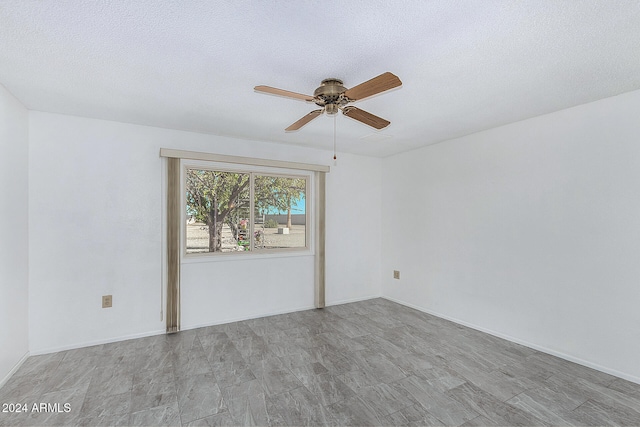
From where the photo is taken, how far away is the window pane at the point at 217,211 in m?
3.58

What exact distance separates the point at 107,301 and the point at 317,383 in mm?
2282

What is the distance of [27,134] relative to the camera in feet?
9.02

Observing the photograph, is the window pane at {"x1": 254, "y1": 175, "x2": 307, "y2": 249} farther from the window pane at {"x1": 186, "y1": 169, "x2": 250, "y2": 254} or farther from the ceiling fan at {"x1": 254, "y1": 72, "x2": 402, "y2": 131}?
the ceiling fan at {"x1": 254, "y1": 72, "x2": 402, "y2": 131}

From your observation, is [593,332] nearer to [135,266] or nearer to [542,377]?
[542,377]

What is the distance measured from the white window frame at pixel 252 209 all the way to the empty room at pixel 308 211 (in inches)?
1.0

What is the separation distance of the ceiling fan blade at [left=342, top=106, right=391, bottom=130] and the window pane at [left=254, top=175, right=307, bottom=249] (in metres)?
2.07

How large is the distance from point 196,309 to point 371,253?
262 cm

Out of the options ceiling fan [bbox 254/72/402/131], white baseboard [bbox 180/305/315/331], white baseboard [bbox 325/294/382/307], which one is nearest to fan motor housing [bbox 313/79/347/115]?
ceiling fan [bbox 254/72/402/131]

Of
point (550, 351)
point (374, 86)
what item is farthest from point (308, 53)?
point (550, 351)

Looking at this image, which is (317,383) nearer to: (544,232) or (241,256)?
(241,256)

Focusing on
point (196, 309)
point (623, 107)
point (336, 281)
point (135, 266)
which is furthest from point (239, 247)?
point (623, 107)

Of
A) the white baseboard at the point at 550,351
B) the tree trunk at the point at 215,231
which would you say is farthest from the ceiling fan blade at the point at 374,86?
the white baseboard at the point at 550,351

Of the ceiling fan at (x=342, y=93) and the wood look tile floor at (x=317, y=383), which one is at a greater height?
the ceiling fan at (x=342, y=93)

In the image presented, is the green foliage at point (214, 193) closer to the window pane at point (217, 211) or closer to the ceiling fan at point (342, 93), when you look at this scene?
the window pane at point (217, 211)
